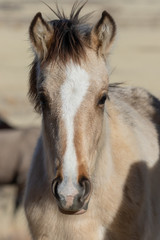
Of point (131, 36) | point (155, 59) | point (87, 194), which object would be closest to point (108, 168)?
point (87, 194)

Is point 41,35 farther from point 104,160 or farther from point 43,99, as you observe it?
point 104,160

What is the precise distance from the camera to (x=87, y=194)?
4.09m

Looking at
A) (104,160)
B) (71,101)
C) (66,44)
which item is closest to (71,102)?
(71,101)

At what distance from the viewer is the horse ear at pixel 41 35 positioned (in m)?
4.51

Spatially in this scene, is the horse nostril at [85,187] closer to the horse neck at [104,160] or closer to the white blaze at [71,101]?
the white blaze at [71,101]

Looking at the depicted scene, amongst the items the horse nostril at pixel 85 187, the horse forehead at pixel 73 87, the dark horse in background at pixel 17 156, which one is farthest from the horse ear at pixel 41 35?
the dark horse in background at pixel 17 156

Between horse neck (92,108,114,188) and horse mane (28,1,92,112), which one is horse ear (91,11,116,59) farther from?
horse neck (92,108,114,188)

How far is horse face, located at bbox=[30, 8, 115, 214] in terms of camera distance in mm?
4027

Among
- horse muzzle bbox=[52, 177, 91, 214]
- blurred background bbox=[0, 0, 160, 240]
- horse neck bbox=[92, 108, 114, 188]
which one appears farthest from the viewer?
blurred background bbox=[0, 0, 160, 240]

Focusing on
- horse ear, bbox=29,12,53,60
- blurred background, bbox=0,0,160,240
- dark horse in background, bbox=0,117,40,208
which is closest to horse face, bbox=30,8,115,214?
horse ear, bbox=29,12,53,60

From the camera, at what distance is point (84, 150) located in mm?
4109

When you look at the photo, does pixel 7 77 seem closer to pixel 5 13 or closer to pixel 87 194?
pixel 87 194

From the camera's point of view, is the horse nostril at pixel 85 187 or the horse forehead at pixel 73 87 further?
the horse forehead at pixel 73 87

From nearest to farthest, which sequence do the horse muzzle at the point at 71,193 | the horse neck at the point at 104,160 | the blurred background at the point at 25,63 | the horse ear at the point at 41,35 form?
the horse muzzle at the point at 71,193, the horse ear at the point at 41,35, the horse neck at the point at 104,160, the blurred background at the point at 25,63
